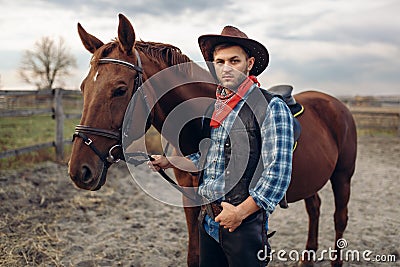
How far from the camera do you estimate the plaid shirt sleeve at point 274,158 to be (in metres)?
1.54

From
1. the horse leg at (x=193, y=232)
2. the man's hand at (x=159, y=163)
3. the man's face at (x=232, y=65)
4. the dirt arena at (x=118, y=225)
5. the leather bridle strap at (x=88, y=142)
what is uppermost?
the man's face at (x=232, y=65)

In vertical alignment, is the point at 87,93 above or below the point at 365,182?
above

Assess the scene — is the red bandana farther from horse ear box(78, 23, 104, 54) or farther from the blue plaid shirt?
horse ear box(78, 23, 104, 54)

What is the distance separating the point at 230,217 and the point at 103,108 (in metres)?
0.90

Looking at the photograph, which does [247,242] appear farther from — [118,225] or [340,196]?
[118,225]

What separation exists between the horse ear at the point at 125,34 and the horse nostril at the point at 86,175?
0.72 m

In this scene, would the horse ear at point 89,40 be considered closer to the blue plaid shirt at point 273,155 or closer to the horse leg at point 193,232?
the blue plaid shirt at point 273,155

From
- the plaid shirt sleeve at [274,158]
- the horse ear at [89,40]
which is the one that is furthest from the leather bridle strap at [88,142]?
the plaid shirt sleeve at [274,158]

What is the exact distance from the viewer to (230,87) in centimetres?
171

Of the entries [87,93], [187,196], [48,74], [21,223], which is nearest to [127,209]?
[21,223]

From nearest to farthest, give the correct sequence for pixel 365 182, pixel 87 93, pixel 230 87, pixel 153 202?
pixel 230 87 → pixel 87 93 → pixel 153 202 → pixel 365 182

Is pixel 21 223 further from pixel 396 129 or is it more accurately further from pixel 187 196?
pixel 396 129

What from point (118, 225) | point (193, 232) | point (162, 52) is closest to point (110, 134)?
point (162, 52)

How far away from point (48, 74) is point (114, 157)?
3019cm
